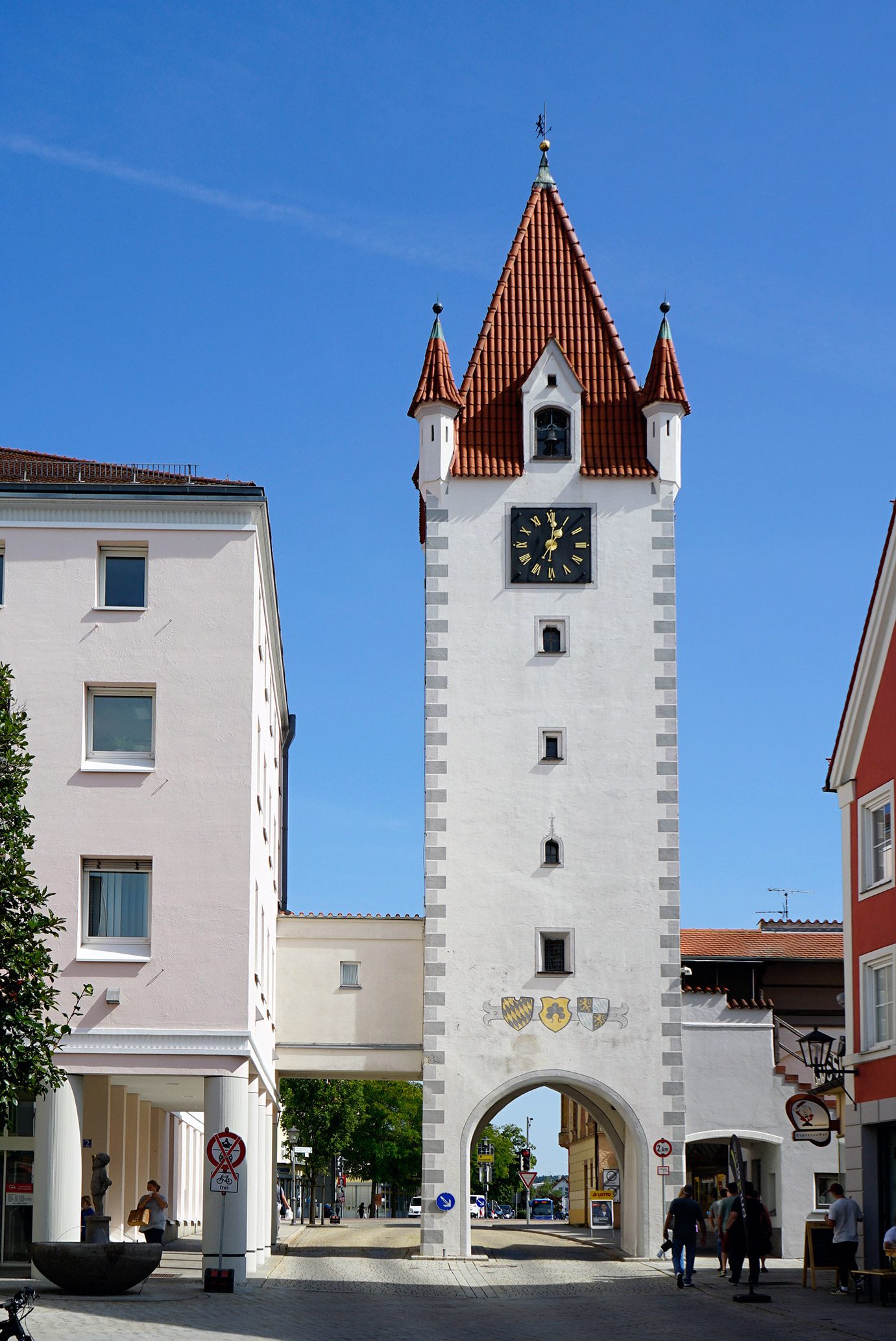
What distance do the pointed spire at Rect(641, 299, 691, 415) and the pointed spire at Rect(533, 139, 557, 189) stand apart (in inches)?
230

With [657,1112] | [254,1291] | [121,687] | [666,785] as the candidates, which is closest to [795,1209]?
[657,1112]

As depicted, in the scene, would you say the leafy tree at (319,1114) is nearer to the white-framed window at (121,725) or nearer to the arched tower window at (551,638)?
the arched tower window at (551,638)

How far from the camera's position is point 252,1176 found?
113ft

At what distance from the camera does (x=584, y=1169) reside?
233 feet

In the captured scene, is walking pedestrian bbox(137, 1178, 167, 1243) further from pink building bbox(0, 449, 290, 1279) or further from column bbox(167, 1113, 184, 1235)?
column bbox(167, 1113, 184, 1235)

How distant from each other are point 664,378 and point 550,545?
5.17m

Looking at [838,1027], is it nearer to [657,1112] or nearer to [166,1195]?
[657,1112]

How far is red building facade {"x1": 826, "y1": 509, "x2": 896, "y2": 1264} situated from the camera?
29922 mm

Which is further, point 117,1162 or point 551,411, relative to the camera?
point 551,411

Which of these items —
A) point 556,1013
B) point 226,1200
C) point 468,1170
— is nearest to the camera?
point 226,1200

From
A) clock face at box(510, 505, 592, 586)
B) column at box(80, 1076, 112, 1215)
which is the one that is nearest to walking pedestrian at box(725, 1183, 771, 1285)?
column at box(80, 1076, 112, 1215)

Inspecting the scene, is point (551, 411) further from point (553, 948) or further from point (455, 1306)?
point (455, 1306)

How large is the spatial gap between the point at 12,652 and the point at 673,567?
17.5 meters

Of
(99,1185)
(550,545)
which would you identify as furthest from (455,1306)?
(550,545)
